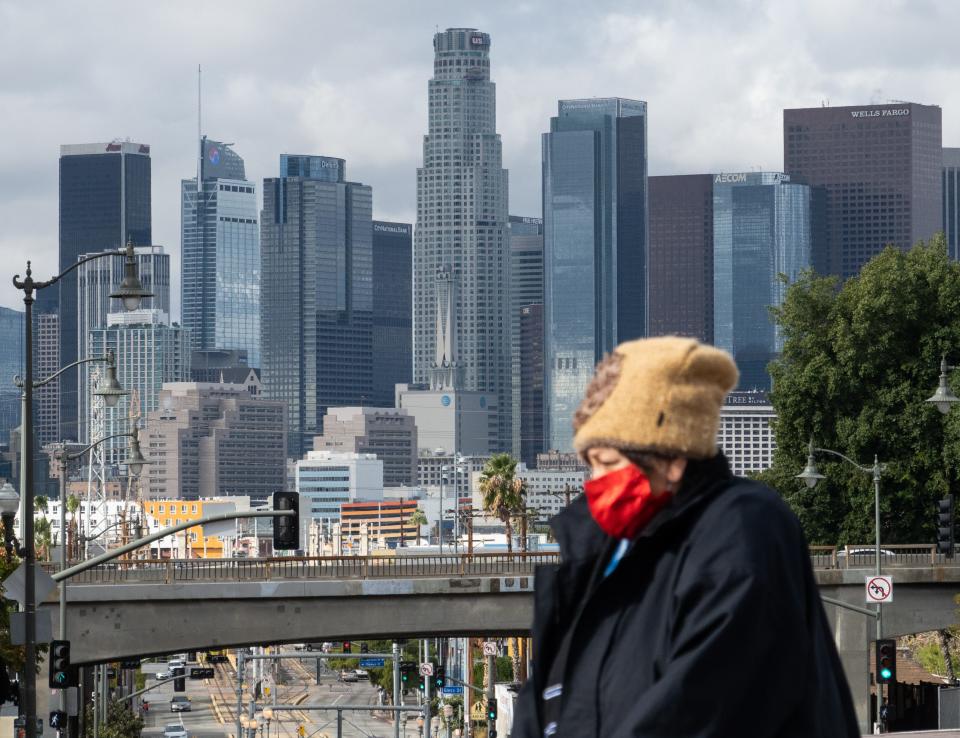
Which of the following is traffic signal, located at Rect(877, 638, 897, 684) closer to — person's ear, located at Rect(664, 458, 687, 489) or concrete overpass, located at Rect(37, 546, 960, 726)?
concrete overpass, located at Rect(37, 546, 960, 726)

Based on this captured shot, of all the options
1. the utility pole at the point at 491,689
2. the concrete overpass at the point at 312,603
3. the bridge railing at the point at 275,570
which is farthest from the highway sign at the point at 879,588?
the utility pole at the point at 491,689

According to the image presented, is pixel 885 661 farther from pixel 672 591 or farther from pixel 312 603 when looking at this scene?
pixel 672 591

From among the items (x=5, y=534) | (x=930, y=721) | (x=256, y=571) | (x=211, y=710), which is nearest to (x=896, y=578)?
(x=930, y=721)

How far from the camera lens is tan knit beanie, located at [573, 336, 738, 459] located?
182 inches

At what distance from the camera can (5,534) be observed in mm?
38281

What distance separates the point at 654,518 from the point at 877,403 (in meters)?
56.3

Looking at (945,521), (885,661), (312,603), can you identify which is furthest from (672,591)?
(312,603)

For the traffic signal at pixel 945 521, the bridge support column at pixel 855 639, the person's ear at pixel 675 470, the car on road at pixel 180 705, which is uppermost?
the person's ear at pixel 675 470

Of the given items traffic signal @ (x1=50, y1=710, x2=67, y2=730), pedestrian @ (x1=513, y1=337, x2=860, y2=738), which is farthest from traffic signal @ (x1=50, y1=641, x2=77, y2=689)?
pedestrian @ (x1=513, y1=337, x2=860, y2=738)

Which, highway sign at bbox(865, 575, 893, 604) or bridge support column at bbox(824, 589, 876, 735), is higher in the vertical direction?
highway sign at bbox(865, 575, 893, 604)

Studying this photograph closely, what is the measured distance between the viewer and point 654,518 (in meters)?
4.59

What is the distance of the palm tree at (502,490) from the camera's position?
75188 mm

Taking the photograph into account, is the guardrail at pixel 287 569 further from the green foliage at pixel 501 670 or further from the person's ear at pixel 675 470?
the green foliage at pixel 501 670

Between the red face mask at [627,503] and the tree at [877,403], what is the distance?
177 feet
